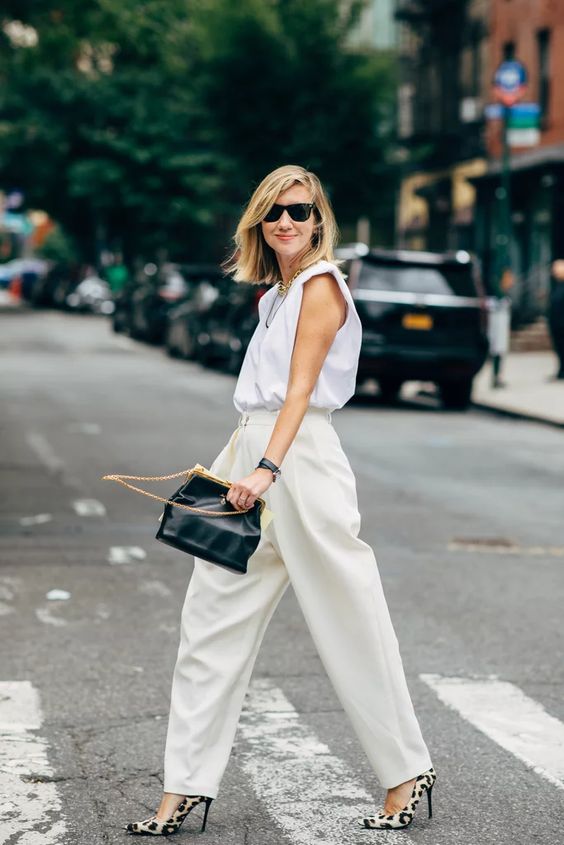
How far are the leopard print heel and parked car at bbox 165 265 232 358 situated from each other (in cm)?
A: 2180

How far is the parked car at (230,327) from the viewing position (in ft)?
76.1

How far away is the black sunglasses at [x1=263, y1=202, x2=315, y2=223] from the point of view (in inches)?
181

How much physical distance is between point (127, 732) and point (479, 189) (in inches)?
1335

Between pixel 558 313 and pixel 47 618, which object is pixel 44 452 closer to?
pixel 47 618

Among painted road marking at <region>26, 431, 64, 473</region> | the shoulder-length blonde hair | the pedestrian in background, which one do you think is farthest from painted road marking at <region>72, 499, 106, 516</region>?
the pedestrian in background

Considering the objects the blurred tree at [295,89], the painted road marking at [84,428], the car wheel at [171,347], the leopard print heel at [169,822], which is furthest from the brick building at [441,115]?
the leopard print heel at [169,822]

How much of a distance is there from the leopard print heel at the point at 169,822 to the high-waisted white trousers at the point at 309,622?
1.5 inches

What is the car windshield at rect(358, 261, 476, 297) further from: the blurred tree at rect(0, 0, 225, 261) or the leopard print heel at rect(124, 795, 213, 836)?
the blurred tree at rect(0, 0, 225, 261)

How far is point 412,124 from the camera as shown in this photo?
45.2 meters

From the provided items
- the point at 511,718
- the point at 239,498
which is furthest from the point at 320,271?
the point at 511,718

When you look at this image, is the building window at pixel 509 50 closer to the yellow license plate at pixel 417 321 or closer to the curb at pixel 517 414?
the curb at pixel 517 414

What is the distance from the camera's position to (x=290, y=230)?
4.62 metres

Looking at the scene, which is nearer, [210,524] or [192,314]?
[210,524]

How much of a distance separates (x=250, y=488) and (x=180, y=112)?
4208 cm
